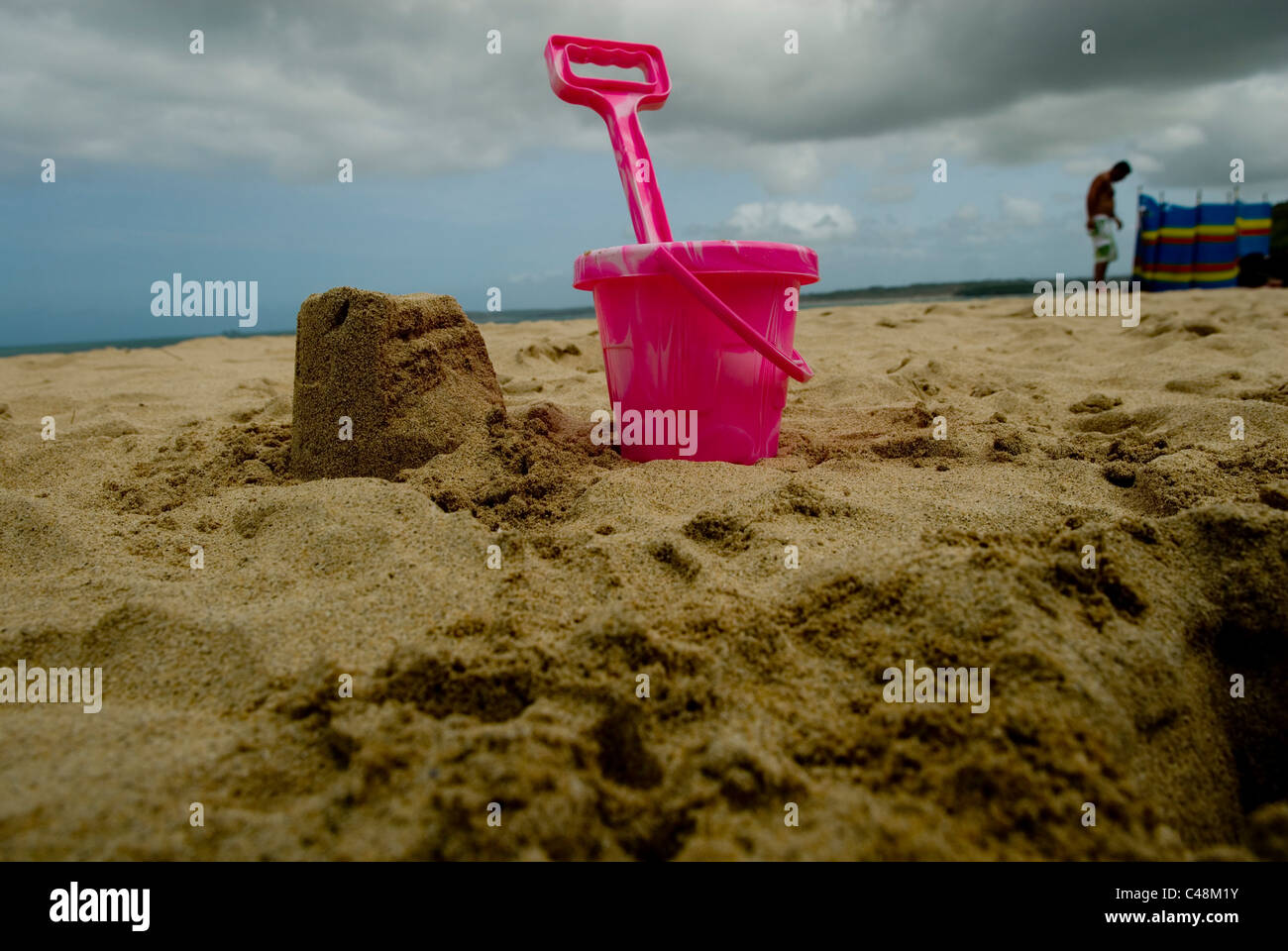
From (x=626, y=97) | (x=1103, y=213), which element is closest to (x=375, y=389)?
(x=626, y=97)

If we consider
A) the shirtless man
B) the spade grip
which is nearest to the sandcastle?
the spade grip

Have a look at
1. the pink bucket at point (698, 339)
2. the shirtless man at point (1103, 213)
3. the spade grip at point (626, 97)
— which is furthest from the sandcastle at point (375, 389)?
the shirtless man at point (1103, 213)

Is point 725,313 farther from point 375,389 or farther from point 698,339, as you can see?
point 375,389

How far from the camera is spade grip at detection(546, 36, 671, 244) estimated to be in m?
2.08

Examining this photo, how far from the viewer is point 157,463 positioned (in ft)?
7.04

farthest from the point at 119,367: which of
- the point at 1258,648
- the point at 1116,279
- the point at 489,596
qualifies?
the point at 1116,279

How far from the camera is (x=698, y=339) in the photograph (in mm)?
1831

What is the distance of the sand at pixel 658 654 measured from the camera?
816 mm

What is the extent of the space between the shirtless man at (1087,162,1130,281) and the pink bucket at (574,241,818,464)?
281 inches

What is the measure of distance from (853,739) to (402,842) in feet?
1.68

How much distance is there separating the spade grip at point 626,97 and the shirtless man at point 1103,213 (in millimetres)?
6984

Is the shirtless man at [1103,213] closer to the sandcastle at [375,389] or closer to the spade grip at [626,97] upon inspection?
the spade grip at [626,97]

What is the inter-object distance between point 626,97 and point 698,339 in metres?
0.85
